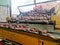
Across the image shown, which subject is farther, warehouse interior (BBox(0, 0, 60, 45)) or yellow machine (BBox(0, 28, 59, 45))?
warehouse interior (BBox(0, 0, 60, 45))

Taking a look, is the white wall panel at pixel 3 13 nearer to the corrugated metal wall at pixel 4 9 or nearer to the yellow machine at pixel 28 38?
the corrugated metal wall at pixel 4 9

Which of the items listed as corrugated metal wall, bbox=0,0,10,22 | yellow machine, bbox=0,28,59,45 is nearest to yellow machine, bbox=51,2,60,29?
yellow machine, bbox=0,28,59,45

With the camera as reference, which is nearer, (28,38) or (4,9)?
(28,38)

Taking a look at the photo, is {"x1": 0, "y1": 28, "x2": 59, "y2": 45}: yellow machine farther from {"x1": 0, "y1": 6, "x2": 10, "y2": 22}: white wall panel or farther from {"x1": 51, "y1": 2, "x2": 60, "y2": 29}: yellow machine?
{"x1": 0, "y1": 6, "x2": 10, "y2": 22}: white wall panel

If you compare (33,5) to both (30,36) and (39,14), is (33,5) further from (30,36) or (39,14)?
(30,36)

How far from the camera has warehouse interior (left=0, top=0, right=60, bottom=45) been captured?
51.0 inches

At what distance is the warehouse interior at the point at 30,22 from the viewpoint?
130cm

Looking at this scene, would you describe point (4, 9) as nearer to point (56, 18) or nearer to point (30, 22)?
point (30, 22)

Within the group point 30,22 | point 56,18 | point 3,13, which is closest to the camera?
point 56,18

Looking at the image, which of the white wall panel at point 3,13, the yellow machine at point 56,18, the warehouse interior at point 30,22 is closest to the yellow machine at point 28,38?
the warehouse interior at point 30,22

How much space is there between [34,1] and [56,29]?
72.0 inches

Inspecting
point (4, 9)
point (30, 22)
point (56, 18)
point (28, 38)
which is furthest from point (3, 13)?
point (28, 38)

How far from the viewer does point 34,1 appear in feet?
11.3

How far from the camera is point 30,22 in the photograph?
2.65 meters
